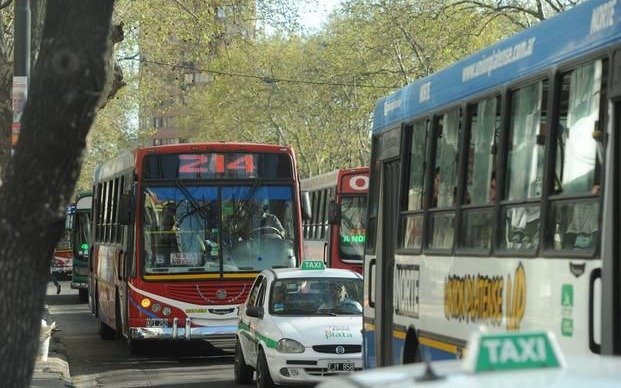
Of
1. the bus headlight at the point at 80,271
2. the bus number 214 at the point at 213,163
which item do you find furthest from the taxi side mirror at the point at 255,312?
the bus headlight at the point at 80,271

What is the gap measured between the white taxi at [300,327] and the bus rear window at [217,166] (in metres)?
3.73

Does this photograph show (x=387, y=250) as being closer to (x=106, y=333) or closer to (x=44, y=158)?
(x=44, y=158)

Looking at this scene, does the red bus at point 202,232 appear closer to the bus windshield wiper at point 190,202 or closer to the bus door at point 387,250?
the bus windshield wiper at point 190,202

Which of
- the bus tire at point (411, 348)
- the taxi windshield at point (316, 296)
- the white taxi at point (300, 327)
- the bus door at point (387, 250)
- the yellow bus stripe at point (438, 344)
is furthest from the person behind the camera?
Result: the taxi windshield at point (316, 296)

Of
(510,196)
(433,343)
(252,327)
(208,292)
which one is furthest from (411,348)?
(208,292)

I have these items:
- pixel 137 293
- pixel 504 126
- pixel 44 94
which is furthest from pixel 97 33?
pixel 137 293

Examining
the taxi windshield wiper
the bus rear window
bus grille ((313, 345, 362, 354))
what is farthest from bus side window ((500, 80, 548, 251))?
the bus rear window

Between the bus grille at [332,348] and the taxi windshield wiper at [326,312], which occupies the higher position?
the taxi windshield wiper at [326,312]

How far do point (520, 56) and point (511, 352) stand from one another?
520 cm

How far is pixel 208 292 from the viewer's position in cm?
2053

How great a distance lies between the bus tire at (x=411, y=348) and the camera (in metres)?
10.7

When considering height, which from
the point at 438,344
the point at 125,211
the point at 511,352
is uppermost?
the point at 125,211

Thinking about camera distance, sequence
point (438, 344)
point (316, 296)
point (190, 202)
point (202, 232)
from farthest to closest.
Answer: point (190, 202) → point (202, 232) → point (316, 296) → point (438, 344)

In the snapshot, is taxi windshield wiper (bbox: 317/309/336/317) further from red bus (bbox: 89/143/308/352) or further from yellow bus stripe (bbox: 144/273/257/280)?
yellow bus stripe (bbox: 144/273/257/280)
